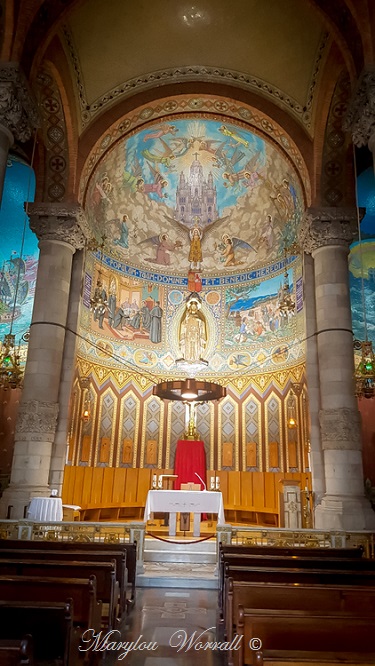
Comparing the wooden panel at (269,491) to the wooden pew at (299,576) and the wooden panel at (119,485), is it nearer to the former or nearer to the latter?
the wooden panel at (119,485)

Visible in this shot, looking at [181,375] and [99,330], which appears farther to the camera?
[181,375]

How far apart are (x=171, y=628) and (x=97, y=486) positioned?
1166cm

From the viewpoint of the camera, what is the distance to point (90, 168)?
17047mm

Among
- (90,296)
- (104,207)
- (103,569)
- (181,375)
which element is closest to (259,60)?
(104,207)

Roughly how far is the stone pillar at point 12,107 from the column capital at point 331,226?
888 cm

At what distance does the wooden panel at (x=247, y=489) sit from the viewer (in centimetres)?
1868

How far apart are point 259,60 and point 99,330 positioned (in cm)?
1101

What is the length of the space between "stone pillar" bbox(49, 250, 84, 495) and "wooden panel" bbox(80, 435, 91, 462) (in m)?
3.00

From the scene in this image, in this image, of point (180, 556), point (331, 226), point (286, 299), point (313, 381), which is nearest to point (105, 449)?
point (180, 556)

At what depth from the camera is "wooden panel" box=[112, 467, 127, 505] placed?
723 inches

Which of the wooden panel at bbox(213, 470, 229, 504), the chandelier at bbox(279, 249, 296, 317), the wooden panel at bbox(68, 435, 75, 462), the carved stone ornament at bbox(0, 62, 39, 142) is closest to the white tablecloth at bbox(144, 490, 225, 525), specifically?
the wooden panel at bbox(68, 435, 75, 462)

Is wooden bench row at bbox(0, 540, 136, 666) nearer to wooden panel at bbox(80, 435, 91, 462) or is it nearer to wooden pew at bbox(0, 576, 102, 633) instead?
wooden pew at bbox(0, 576, 102, 633)

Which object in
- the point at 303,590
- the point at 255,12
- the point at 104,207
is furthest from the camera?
the point at 104,207

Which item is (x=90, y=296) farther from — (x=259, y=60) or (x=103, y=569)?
(x=103, y=569)
